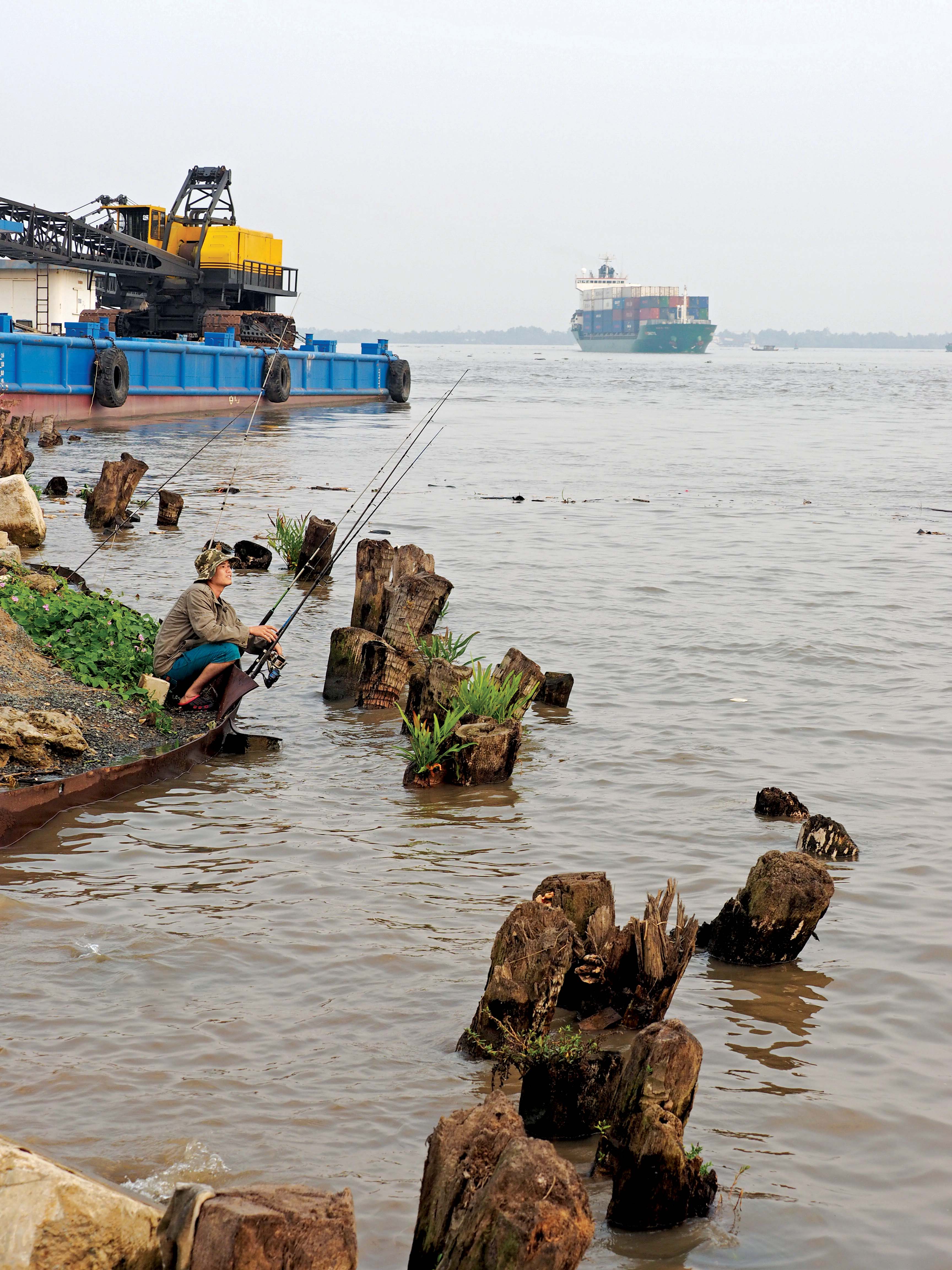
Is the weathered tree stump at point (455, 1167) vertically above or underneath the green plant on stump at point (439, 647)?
underneath

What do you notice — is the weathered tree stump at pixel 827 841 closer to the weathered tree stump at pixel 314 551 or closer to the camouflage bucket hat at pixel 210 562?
the camouflage bucket hat at pixel 210 562

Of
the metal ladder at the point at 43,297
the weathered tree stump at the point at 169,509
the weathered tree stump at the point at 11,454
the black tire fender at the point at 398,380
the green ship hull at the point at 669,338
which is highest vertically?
the green ship hull at the point at 669,338

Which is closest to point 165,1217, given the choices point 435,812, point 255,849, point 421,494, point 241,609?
point 255,849

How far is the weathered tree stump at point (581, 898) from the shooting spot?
4023mm

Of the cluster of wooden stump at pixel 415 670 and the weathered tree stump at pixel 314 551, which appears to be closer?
the cluster of wooden stump at pixel 415 670

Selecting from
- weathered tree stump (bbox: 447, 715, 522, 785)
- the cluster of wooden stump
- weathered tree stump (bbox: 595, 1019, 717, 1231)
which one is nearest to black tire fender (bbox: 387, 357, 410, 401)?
the cluster of wooden stump

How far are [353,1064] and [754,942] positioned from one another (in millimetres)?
1488

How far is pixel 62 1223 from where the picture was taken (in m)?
2.33

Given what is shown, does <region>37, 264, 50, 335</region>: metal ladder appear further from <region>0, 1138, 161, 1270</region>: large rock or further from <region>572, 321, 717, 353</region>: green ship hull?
<region>572, 321, 717, 353</region>: green ship hull

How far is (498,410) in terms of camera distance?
41.9m

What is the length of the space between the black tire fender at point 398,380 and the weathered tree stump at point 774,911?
37.0 m

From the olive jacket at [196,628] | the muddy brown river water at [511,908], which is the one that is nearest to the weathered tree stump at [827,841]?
the muddy brown river water at [511,908]

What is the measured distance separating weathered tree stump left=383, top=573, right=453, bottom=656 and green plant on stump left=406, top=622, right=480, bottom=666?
0.04 metres

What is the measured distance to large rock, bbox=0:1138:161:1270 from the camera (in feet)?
7.54
